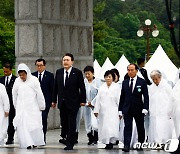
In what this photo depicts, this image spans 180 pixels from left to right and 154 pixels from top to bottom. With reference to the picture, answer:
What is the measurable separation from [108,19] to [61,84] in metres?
83.6

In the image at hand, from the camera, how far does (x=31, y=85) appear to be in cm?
1623

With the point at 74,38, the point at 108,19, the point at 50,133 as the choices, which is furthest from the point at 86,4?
the point at 108,19

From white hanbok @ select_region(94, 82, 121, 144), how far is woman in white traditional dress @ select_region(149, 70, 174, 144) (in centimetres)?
78

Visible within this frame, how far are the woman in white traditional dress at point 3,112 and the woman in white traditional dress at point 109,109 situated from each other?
2.03 meters

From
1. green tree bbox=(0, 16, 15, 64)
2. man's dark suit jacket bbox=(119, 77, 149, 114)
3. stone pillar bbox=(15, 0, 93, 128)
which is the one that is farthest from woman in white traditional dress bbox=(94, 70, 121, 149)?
green tree bbox=(0, 16, 15, 64)

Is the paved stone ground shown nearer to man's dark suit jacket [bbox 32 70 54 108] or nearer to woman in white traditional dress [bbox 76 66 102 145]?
woman in white traditional dress [bbox 76 66 102 145]

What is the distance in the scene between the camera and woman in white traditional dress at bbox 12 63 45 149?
16250 mm

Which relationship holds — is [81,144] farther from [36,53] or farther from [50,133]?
[36,53]

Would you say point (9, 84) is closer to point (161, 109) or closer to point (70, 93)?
point (70, 93)

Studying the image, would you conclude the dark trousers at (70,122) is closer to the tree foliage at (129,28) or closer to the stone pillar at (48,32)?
the stone pillar at (48,32)

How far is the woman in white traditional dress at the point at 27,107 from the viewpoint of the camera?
1625cm

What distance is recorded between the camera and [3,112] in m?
16.9

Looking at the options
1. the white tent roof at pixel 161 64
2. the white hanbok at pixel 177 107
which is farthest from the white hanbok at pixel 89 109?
the white tent roof at pixel 161 64

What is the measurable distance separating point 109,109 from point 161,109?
115cm
